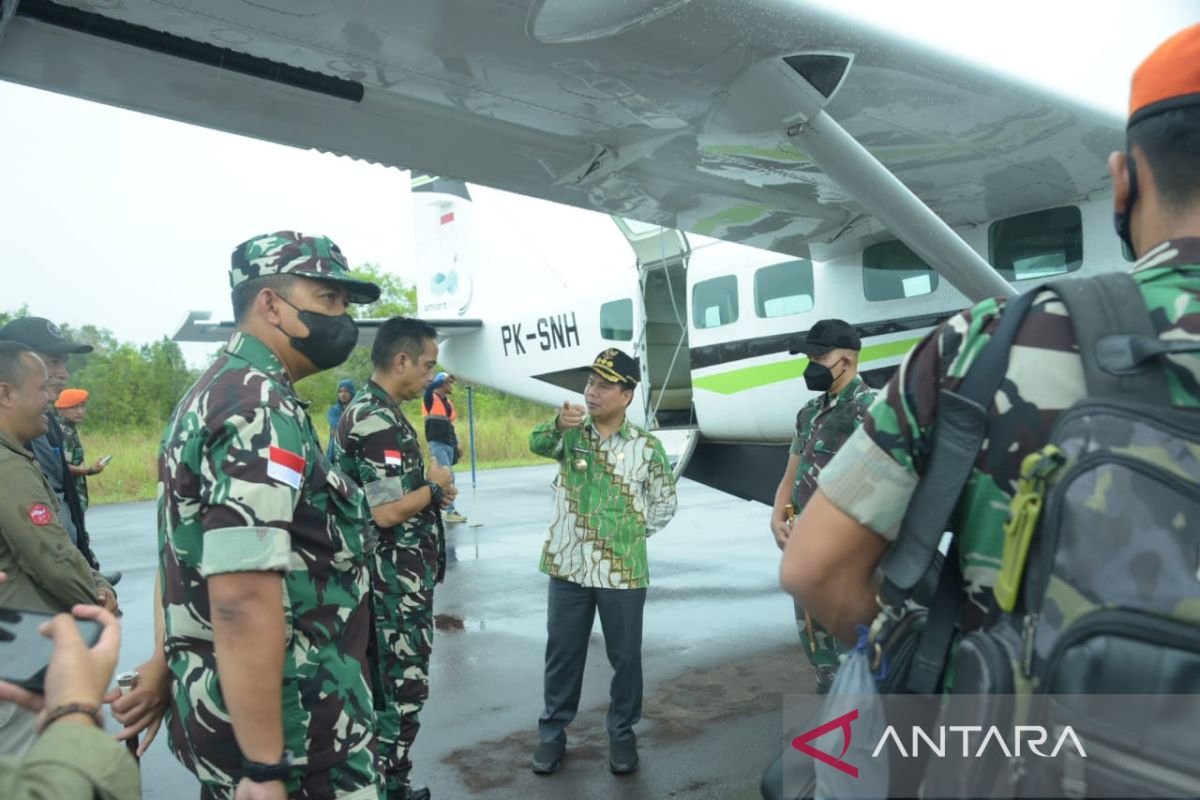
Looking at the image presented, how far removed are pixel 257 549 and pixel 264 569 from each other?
4 centimetres

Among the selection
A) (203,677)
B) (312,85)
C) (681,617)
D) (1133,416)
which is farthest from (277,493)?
(681,617)

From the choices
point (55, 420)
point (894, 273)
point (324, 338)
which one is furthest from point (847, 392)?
point (55, 420)

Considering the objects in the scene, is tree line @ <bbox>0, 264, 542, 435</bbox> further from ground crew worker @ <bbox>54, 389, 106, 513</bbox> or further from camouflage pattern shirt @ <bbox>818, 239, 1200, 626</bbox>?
camouflage pattern shirt @ <bbox>818, 239, 1200, 626</bbox>

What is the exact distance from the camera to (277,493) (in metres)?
1.81

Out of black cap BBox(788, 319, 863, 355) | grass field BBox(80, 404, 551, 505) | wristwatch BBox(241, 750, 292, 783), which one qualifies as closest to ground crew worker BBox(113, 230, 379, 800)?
wristwatch BBox(241, 750, 292, 783)

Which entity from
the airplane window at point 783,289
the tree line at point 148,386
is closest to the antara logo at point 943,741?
the airplane window at point 783,289

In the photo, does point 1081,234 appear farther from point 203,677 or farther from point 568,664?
point 203,677

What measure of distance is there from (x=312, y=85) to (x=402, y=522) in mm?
1944

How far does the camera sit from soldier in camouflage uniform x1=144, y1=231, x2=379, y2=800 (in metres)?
1.75

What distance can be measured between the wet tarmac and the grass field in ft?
24.6

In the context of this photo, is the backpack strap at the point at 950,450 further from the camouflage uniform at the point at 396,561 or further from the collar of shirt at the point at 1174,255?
the camouflage uniform at the point at 396,561

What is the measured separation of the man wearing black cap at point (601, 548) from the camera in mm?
3773

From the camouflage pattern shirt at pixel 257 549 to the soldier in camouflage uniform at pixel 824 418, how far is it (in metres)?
2.45

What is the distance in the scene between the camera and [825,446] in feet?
13.2
